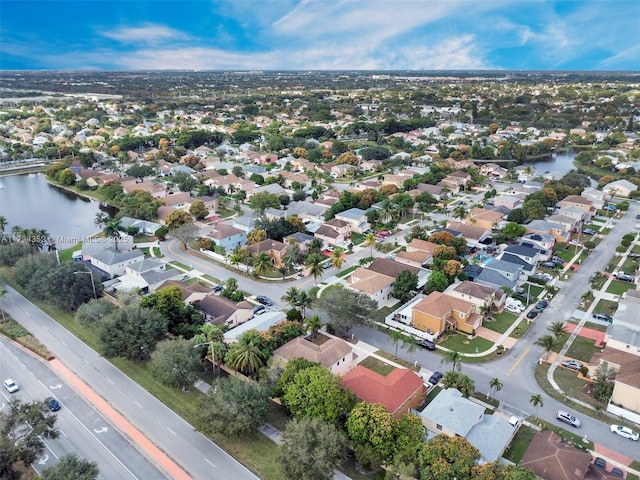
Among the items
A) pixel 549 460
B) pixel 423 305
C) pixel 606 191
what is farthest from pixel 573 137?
pixel 549 460

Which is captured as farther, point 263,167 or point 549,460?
point 263,167

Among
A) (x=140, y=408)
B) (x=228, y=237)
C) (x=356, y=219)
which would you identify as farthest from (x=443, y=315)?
(x=228, y=237)

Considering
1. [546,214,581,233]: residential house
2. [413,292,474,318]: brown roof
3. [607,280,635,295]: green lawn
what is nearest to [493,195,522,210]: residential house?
[546,214,581,233]: residential house

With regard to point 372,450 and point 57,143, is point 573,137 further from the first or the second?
point 57,143

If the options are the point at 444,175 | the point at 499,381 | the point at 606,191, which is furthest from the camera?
the point at 444,175

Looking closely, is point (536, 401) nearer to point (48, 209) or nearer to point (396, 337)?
point (396, 337)
